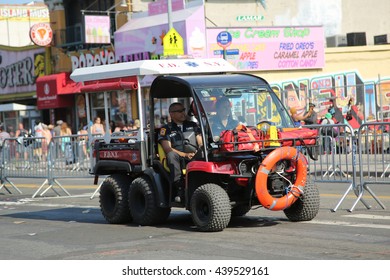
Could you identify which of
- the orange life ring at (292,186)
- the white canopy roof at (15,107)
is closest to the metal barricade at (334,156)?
the orange life ring at (292,186)

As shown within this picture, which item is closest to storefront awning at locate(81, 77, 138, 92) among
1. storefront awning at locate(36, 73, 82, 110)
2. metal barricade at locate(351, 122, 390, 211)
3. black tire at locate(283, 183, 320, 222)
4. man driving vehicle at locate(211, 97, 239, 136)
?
man driving vehicle at locate(211, 97, 239, 136)

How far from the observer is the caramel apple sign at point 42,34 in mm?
40188

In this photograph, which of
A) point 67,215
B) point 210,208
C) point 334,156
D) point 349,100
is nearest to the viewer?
point 210,208

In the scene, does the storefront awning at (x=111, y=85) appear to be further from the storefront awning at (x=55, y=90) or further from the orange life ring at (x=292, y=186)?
the storefront awning at (x=55, y=90)

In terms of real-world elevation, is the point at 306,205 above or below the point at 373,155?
below

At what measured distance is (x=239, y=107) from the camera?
11.4m

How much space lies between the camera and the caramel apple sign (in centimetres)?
4019

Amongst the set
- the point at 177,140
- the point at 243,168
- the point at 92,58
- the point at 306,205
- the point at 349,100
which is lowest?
the point at 306,205

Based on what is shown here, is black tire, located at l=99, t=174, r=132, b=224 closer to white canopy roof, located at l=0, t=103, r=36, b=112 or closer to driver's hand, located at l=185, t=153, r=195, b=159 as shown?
driver's hand, located at l=185, t=153, r=195, b=159

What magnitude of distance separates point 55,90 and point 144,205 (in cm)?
2909

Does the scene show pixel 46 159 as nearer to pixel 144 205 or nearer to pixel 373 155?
pixel 144 205

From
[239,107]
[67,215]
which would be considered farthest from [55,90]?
[239,107]

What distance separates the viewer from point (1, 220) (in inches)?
564
